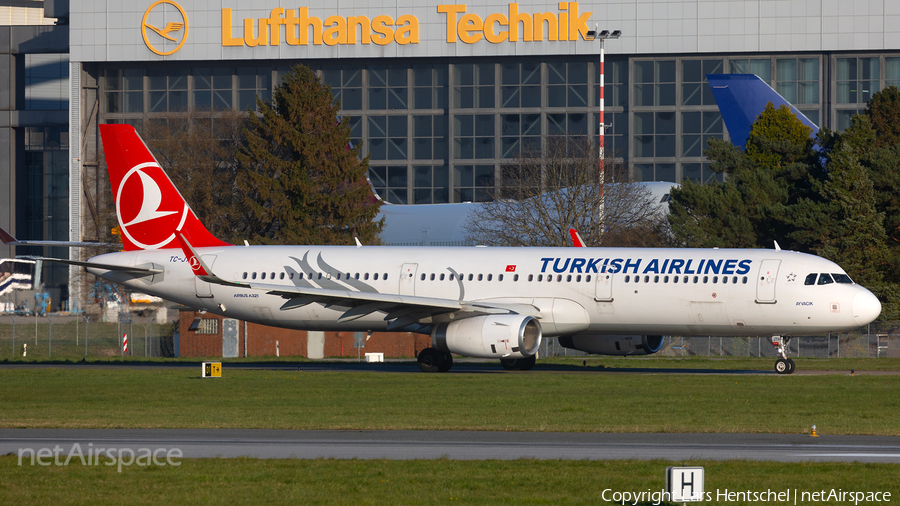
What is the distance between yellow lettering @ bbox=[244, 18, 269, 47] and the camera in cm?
9094

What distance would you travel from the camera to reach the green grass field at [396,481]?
12141 mm

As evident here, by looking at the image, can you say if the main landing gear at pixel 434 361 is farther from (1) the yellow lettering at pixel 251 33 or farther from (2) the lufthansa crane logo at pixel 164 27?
(2) the lufthansa crane logo at pixel 164 27

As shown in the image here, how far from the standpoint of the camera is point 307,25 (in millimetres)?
91000

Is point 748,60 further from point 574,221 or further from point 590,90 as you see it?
point 574,221

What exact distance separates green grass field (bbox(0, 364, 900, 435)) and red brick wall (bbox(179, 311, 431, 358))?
577 inches

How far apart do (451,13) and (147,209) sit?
55.4 metres

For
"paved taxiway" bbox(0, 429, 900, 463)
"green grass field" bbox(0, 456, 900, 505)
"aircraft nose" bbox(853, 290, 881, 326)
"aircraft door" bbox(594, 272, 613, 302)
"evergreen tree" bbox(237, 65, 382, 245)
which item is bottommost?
"paved taxiway" bbox(0, 429, 900, 463)

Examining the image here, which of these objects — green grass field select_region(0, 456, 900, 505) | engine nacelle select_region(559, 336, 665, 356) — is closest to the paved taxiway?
green grass field select_region(0, 456, 900, 505)

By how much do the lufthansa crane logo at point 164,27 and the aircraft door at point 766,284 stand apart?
69.3 m

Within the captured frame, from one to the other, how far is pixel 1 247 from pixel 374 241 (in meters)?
49.4

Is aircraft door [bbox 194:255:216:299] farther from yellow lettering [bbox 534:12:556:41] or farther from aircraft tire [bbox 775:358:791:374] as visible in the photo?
yellow lettering [bbox 534:12:556:41]

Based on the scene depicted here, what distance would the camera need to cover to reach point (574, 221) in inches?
2216

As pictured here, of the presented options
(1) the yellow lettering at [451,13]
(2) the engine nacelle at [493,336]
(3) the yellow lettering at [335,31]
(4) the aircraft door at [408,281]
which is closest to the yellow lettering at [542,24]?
(1) the yellow lettering at [451,13]

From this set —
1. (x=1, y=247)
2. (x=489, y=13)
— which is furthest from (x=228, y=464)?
(x=1, y=247)
